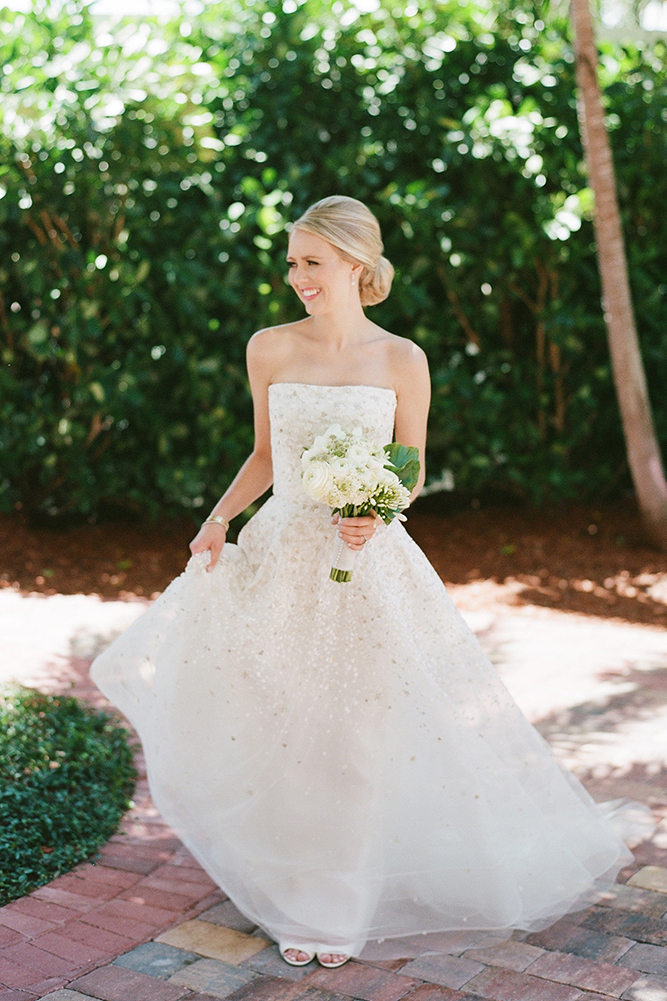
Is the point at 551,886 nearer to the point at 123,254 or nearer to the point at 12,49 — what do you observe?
the point at 123,254

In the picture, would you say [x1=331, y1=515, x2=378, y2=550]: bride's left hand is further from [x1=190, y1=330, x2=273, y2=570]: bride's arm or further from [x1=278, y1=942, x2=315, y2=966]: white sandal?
[x1=278, y1=942, x2=315, y2=966]: white sandal

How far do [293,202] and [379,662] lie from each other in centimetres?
529

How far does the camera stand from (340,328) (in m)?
3.55

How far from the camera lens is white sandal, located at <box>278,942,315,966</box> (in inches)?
119

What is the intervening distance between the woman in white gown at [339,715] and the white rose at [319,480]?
14 cm

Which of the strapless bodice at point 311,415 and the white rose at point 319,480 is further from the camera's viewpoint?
the strapless bodice at point 311,415

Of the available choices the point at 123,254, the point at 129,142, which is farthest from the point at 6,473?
the point at 129,142

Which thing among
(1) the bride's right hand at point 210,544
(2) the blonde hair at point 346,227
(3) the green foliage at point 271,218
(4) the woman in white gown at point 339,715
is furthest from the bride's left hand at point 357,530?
(3) the green foliage at point 271,218

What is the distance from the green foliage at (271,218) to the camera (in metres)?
7.59

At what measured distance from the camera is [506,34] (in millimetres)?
8164

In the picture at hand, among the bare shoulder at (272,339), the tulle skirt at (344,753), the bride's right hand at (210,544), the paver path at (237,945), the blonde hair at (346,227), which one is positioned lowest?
the paver path at (237,945)

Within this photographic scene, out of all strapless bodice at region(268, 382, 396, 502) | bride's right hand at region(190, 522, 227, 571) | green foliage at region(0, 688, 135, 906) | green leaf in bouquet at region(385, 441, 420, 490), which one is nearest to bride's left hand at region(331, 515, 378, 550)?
green leaf in bouquet at region(385, 441, 420, 490)

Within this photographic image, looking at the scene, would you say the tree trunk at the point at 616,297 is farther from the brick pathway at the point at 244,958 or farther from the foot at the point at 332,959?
the foot at the point at 332,959

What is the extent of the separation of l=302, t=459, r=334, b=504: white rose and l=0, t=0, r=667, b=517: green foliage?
466 centimetres
